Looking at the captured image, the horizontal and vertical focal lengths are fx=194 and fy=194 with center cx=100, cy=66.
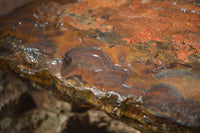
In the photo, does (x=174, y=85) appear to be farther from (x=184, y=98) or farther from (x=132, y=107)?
(x=132, y=107)

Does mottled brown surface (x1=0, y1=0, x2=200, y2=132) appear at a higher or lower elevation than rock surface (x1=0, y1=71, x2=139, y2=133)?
higher

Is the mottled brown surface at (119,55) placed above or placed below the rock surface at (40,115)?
above

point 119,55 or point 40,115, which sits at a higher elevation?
point 119,55

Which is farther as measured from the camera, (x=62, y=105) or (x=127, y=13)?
(x=62, y=105)

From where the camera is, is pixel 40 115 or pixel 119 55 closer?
pixel 119 55

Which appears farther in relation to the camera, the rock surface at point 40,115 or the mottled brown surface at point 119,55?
the rock surface at point 40,115

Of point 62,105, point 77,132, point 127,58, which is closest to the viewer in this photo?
point 127,58

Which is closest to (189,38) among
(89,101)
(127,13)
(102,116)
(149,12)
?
(149,12)

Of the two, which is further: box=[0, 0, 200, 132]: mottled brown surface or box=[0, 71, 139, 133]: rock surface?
box=[0, 71, 139, 133]: rock surface
